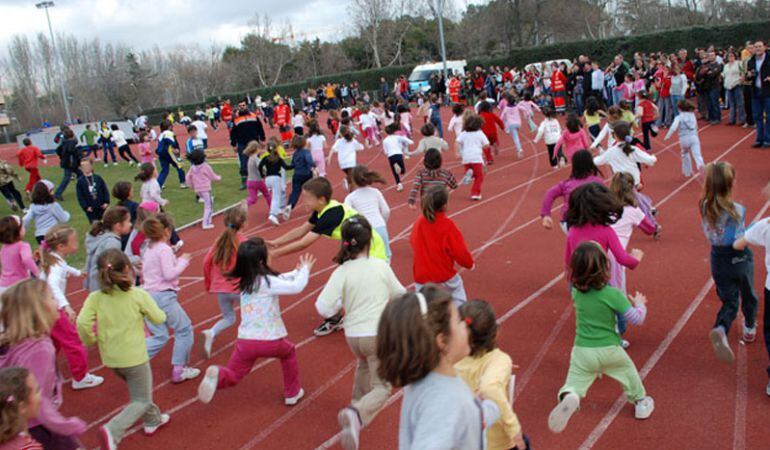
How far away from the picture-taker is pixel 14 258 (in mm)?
7066

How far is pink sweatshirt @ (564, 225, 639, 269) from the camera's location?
5517mm

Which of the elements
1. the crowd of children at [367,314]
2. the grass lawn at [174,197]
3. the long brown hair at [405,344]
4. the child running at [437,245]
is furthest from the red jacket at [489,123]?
the long brown hair at [405,344]

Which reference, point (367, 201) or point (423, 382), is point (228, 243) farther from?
point (423, 382)

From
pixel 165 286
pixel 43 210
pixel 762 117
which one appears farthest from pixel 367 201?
pixel 762 117

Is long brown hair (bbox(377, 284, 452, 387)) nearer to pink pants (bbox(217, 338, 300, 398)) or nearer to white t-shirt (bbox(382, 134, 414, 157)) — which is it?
pink pants (bbox(217, 338, 300, 398))

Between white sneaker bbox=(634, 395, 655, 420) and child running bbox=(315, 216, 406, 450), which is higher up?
child running bbox=(315, 216, 406, 450)

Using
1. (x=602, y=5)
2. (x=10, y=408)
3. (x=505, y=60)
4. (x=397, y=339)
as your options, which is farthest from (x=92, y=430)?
(x=602, y=5)

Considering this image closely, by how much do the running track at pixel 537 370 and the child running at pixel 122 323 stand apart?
52 centimetres

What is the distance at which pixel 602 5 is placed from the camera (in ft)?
191

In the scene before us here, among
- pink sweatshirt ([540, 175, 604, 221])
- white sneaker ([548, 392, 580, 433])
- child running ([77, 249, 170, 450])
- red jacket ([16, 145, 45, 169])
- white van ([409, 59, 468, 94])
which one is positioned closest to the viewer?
white sneaker ([548, 392, 580, 433])

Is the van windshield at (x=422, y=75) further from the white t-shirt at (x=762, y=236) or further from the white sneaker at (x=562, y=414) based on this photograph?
the white sneaker at (x=562, y=414)

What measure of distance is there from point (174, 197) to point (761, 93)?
14781mm

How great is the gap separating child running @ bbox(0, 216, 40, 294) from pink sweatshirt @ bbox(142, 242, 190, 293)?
4.95 ft

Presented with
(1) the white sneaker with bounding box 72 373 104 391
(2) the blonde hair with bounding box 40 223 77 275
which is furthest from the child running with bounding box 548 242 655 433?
(2) the blonde hair with bounding box 40 223 77 275
